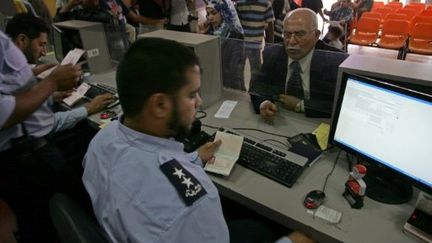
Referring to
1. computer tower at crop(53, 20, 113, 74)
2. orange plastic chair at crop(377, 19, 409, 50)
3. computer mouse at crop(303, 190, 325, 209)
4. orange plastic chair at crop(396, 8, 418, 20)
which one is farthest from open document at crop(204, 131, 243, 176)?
orange plastic chair at crop(396, 8, 418, 20)

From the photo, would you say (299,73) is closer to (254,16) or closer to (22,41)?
(254,16)

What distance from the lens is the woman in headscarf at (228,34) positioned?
5.88 feet

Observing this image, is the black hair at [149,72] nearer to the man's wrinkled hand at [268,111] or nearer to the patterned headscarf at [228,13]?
the man's wrinkled hand at [268,111]

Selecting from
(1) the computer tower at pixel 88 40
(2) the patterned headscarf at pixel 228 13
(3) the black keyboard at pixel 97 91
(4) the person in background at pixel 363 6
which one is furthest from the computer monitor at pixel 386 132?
(4) the person in background at pixel 363 6

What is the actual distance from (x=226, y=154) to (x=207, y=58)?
24.3 inches

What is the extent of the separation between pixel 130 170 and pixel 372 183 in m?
0.84

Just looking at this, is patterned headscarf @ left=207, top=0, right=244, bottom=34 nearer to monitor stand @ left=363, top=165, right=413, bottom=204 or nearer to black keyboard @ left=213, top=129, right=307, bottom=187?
black keyboard @ left=213, top=129, right=307, bottom=187

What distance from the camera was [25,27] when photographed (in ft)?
5.58

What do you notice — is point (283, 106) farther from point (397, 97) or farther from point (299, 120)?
point (397, 97)

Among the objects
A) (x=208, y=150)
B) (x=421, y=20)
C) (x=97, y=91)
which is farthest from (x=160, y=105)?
(x=421, y=20)

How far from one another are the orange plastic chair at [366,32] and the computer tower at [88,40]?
13.5 ft

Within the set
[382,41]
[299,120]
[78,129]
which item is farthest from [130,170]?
[382,41]

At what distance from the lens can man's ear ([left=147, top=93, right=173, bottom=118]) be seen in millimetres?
729

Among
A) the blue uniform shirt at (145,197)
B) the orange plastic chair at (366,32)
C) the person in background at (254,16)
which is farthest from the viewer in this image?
the orange plastic chair at (366,32)
